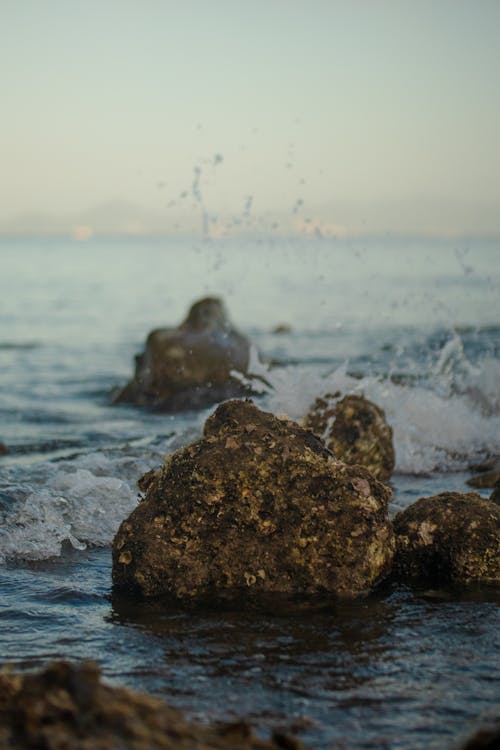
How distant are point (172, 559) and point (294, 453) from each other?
3.11 ft

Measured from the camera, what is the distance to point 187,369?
13.7m

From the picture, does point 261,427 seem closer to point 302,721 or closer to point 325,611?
point 325,611

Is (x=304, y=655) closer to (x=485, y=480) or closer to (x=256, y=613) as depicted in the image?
(x=256, y=613)

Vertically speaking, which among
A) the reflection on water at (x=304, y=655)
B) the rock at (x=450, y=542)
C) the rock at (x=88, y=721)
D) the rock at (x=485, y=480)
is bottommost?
the reflection on water at (x=304, y=655)

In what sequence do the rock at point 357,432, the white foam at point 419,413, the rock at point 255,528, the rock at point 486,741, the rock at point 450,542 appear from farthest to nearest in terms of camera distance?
the white foam at point 419,413 → the rock at point 357,432 → the rock at point 450,542 → the rock at point 255,528 → the rock at point 486,741

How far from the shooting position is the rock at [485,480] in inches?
329

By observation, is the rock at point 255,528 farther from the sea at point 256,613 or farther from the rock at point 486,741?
the rock at point 486,741

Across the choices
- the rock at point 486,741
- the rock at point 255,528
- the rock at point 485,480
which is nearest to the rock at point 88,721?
the rock at point 486,741

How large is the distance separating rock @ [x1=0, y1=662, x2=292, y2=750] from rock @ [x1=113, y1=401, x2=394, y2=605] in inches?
87.9

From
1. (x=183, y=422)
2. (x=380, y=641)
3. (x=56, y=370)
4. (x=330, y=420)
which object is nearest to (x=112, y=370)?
(x=56, y=370)

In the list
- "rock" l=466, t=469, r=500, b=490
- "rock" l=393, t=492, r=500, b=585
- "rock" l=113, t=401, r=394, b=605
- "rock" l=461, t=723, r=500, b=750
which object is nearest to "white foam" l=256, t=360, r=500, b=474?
"rock" l=466, t=469, r=500, b=490

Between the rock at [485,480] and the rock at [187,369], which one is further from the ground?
the rock at [187,369]

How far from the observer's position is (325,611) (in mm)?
4941

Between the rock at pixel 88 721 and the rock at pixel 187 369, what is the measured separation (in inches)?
407
